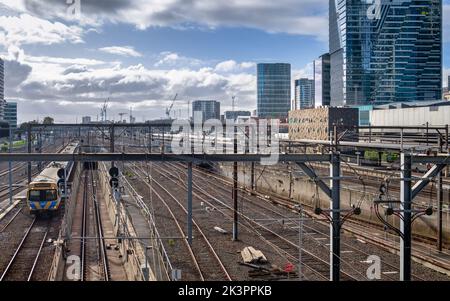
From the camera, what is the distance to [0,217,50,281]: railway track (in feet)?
40.1

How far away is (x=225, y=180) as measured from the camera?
31703 mm

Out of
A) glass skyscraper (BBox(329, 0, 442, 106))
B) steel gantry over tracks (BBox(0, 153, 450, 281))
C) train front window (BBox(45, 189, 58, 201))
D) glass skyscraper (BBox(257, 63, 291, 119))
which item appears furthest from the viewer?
glass skyscraper (BBox(329, 0, 442, 106))

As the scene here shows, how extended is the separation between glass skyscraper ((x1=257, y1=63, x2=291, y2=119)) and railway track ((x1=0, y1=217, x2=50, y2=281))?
47.6 m

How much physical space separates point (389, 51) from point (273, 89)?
65.2 ft

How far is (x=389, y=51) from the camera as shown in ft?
244

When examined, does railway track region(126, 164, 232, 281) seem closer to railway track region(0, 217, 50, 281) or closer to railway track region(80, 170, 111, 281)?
railway track region(80, 170, 111, 281)

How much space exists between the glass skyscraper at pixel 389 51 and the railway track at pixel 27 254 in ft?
195

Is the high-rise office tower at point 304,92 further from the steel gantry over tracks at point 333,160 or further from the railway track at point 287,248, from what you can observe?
the steel gantry over tracks at point 333,160

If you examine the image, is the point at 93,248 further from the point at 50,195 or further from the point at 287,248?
the point at 287,248

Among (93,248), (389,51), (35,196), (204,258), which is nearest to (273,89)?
(389,51)

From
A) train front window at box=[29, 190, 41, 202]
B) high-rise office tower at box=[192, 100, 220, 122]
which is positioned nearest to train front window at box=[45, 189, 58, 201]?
train front window at box=[29, 190, 41, 202]

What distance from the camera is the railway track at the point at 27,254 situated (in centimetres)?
1222
